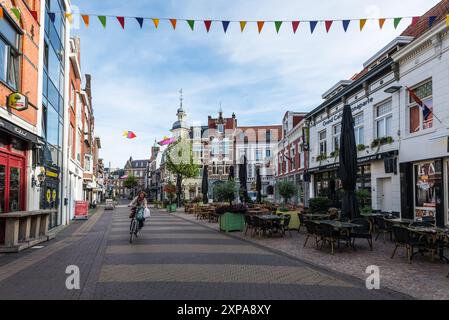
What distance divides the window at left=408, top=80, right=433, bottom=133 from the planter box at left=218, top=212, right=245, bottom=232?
7.71m

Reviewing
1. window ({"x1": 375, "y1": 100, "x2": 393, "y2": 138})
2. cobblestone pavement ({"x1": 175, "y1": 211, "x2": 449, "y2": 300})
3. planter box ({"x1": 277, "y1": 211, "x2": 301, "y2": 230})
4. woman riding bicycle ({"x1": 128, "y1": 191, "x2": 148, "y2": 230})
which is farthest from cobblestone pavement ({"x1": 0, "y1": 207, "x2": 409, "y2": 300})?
window ({"x1": 375, "y1": 100, "x2": 393, "y2": 138})

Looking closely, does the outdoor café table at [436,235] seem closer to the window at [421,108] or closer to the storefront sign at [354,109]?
the window at [421,108]

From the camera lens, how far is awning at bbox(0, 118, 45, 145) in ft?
33.4

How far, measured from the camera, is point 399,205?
15.5m

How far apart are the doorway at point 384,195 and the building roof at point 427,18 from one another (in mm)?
Result: 6382

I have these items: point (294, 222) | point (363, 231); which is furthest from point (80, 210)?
point (363, 231)

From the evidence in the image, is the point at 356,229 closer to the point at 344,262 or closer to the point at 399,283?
the point at 344,262

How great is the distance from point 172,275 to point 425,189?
11.0m

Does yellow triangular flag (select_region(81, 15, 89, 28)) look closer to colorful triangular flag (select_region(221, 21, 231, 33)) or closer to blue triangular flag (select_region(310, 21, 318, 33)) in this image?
colorful triangular flag (select_region(221, 21, 231, 33))

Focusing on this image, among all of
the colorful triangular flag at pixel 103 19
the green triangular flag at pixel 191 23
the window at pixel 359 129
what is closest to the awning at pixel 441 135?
the window at pixel 359 129

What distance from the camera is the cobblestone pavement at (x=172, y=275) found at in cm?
583

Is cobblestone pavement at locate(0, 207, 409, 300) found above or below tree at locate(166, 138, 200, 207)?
below

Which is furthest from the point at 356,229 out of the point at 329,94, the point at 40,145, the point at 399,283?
the point at 329,94

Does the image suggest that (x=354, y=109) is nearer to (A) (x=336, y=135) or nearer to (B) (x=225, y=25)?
(A) (x=336, y=135)
